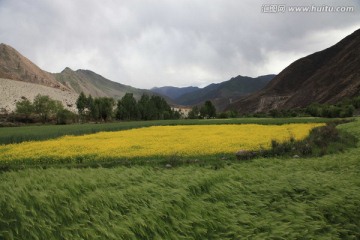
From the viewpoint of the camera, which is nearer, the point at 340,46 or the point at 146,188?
the point at 146,188

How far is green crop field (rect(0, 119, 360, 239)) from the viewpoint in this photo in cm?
574

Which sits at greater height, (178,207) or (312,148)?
(178,207)

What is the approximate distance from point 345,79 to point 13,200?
6236 inches

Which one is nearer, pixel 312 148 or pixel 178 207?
pixel 178 207

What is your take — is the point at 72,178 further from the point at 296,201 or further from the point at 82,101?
the point at 82,101

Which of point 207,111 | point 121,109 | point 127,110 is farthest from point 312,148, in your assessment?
point 207,111

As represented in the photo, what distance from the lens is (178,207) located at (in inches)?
261

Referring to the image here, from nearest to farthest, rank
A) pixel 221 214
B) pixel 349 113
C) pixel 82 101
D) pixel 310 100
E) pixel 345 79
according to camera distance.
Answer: pixel 221 214 < pixel 349 113 < pixel 82 101 < pixel 345 79 < pixel 310 100

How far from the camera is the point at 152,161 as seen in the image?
18.5 metres

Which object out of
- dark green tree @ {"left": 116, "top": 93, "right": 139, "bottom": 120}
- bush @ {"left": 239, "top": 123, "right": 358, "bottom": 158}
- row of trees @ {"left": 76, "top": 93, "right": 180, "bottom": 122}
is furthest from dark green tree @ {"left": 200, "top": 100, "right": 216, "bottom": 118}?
bush @ {"left": 239, "top": 123, "right": 358, "bottom": 158}

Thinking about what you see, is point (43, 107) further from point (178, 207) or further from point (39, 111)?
point (178, 207)

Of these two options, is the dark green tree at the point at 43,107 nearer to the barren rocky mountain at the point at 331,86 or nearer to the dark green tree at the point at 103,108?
the dark green tree at the point at 103,108

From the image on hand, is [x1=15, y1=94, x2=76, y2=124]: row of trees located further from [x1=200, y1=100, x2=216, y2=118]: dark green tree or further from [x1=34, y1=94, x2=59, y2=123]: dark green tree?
[x1=200, y1=100, x2=216, y2=118]: dark green tree

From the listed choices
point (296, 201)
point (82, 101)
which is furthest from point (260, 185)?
point (82, 101)
